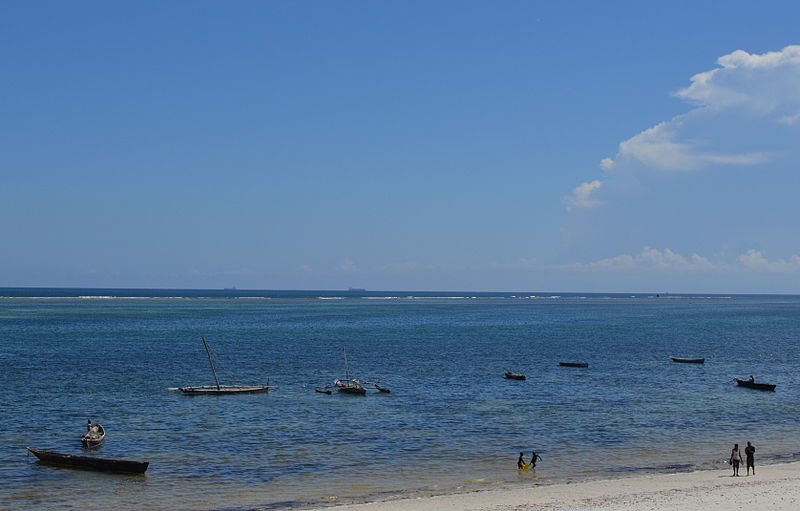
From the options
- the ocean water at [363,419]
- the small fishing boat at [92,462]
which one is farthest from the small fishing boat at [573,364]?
the small fishing boat at [92,462]

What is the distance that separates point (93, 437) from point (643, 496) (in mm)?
29081

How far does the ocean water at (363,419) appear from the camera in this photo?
35969mm

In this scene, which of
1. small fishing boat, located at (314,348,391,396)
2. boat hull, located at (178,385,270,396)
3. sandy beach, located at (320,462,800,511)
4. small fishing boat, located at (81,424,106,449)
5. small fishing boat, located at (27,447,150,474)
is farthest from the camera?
small fishing boat, located at (314,348,391,396)

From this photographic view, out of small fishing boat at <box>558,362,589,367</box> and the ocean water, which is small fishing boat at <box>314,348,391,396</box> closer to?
the ocean water

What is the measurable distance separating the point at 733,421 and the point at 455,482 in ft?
83.9

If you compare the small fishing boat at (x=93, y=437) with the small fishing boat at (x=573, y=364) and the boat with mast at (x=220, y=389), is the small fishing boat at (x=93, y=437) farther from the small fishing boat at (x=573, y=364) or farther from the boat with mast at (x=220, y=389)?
the small fishing boat at (x=573, y=364)

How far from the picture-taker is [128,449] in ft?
137

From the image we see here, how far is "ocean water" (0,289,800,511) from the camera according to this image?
3597cm

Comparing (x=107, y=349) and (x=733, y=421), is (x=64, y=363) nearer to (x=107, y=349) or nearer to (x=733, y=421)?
(x=107, y=349)

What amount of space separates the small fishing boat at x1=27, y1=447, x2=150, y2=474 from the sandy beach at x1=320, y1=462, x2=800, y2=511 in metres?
11.7

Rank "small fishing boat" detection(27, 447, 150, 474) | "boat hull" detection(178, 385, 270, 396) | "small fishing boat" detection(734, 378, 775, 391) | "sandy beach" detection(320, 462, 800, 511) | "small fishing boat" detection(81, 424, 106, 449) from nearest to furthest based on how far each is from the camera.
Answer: "sandy beach" detection(320, 462, 800, 511)
"small fishing boat" detection(27, 447, 150, 474)
"small fishing boat" detection(81, 424, 106, 449)
"boat hull" detection(178, 385, 270, 396)
"small fishing boat" detection(734, 378, 775, 391)

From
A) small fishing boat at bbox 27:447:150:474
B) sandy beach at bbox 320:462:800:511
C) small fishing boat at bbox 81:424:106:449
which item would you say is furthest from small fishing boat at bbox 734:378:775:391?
small fishing boat at bbox 81:424:106:449

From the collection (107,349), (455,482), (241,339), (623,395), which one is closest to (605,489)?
(455,482)

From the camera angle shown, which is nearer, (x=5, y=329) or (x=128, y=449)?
(x=128, y=449)
